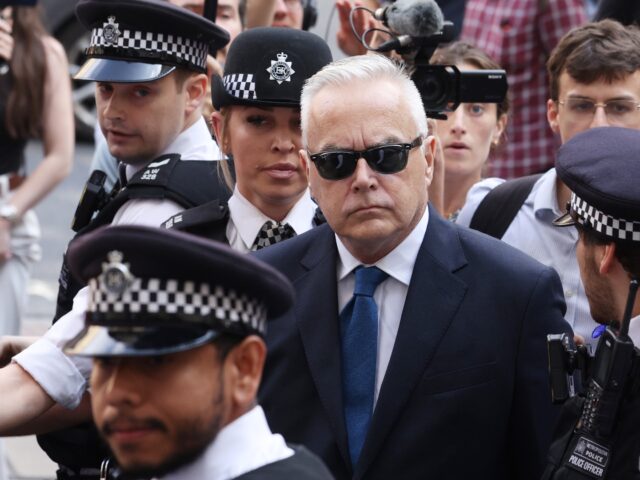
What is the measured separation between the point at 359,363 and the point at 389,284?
0.24 metres

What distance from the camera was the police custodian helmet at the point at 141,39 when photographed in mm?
4715

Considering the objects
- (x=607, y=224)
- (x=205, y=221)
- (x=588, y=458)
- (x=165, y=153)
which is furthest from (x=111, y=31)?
(x=588, y=458)

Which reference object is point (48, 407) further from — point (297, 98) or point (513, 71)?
point (513, 71)

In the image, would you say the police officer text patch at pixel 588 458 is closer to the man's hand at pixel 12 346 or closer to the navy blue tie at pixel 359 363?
the navy blue tie at pixel 359 363

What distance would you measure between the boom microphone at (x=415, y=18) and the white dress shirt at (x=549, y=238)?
2.19 feet

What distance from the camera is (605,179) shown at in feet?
12.4

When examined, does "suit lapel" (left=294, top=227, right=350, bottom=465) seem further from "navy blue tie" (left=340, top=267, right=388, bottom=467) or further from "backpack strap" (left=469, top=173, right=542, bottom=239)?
"backpack strap" (left=469, top=173, right=542, bottom=239)

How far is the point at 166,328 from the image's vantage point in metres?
2.85

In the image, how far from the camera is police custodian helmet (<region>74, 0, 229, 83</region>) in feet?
15.5

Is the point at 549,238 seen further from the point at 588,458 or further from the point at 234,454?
the point at 234,454

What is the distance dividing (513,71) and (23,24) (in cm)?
267

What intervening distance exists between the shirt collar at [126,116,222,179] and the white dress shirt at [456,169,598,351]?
3.41ft

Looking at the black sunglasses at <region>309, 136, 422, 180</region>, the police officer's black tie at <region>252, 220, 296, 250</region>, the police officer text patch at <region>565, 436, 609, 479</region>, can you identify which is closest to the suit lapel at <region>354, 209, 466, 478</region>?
the black sunglasses at <region>309, 136, 422, 180</region>

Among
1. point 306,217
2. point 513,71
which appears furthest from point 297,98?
point 513,71
